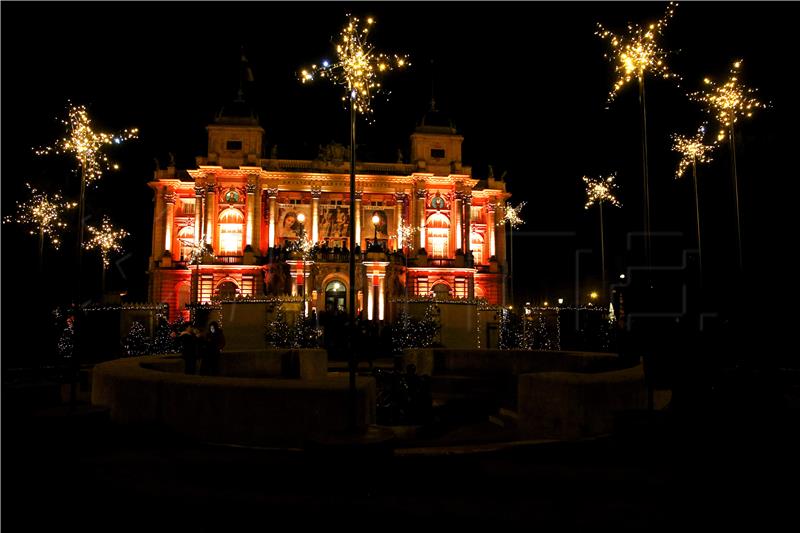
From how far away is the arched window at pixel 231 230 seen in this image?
54.2 meters

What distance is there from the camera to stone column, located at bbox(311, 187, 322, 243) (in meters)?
53.9

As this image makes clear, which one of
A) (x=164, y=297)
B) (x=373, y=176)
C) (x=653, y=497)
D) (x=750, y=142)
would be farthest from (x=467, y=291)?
(x=653, y=497)

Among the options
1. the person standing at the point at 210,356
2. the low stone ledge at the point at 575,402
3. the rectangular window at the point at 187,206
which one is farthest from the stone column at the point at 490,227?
the low stone ledge at the point at 575,402

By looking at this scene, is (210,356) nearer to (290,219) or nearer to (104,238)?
(104,238)

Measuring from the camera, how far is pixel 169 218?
54875 mm

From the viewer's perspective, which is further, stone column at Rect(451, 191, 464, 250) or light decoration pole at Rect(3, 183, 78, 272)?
stone column at Rect(451, 191, 464, 250)

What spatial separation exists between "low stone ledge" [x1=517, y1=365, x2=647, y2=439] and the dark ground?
2.18 ft

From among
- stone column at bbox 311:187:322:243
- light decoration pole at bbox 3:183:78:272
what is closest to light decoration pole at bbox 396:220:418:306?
stone column at bbox 311:187:322:243

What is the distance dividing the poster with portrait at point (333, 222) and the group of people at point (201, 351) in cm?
3821

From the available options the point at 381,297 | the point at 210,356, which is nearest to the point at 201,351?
the point at 210,356

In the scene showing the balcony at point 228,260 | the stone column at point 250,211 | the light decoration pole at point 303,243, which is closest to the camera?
the light decoration pole at point 303,243

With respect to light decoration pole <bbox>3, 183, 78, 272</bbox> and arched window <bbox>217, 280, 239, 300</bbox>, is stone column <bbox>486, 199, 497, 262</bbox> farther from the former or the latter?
light decoration pole <bbox>3, 183, 78, 272</bbox>

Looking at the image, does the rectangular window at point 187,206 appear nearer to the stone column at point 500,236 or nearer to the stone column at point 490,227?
the stone column at point 490,227

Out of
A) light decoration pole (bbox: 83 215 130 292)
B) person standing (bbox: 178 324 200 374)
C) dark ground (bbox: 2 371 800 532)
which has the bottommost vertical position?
dark ground (bbox: 2 371 800 532)
